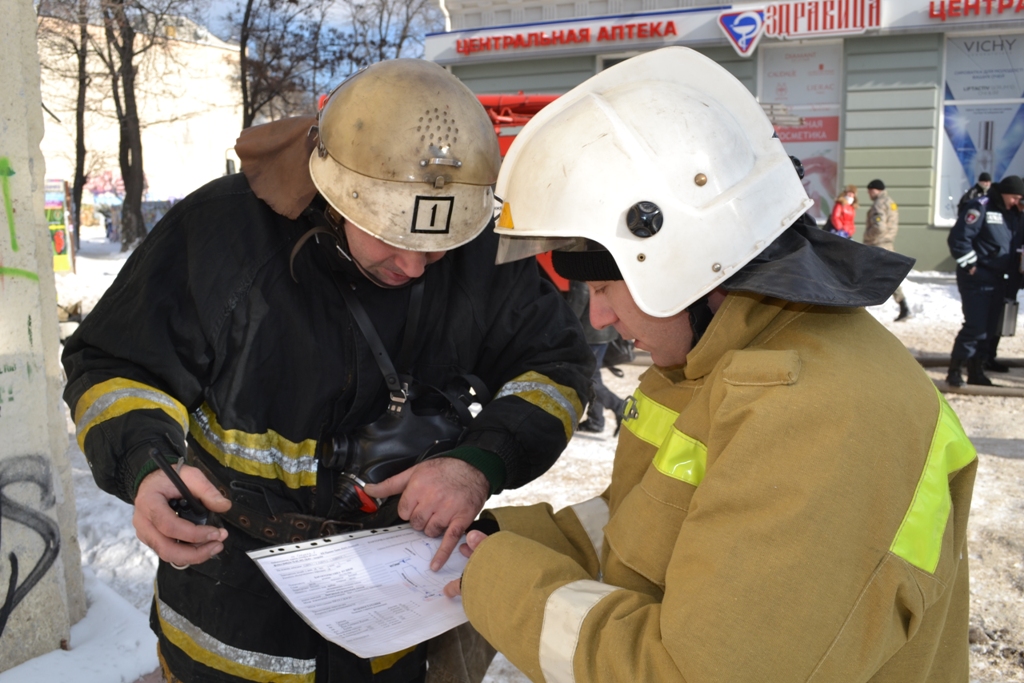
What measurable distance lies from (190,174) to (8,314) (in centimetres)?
4119

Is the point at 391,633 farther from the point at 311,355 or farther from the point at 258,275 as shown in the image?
the point at 258,275

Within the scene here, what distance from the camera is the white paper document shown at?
1.63 meters

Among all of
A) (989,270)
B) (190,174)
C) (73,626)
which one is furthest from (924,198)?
(190,174)

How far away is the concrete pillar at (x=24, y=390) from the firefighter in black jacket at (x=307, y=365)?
996mm

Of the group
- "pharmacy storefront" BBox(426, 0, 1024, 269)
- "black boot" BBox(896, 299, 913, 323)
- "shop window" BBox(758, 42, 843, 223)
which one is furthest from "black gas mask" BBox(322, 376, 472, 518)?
"shop window" BBox(758, 42, 843, 223)

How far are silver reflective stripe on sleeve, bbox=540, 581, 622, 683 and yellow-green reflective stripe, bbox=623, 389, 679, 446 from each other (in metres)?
0.33

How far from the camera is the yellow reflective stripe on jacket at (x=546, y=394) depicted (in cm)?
217

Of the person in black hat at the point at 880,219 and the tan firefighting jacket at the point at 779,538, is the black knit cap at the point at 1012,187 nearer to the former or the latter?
the person in black hat at the point at 880,219

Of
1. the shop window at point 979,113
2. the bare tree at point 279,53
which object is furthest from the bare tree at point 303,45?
the shop window at point 979,113

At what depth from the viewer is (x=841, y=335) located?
129 centimetres

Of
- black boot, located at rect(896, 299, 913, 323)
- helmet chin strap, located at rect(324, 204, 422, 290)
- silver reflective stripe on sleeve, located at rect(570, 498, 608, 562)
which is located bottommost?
black boot, located at rect(896, 299, 913, 323)

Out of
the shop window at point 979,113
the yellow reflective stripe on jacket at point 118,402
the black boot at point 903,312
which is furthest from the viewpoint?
the shop window at point 979,113

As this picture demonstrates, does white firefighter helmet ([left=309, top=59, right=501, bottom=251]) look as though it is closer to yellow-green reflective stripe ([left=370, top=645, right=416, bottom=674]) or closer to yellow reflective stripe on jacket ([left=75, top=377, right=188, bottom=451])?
yellow reflective stripe on jacket ([left=75, top=377, right=188, bottom=451])

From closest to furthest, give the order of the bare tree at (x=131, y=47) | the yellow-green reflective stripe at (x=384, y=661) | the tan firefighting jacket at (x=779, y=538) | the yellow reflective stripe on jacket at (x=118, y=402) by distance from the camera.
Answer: the tan firefighting jacket at (x=779, y=538), the yellow reflective stripe on jacket at (x=118, y=402), the yellow-green reflective stripe at (x=384, y=661), the bare tree at (x=131, y=47)
